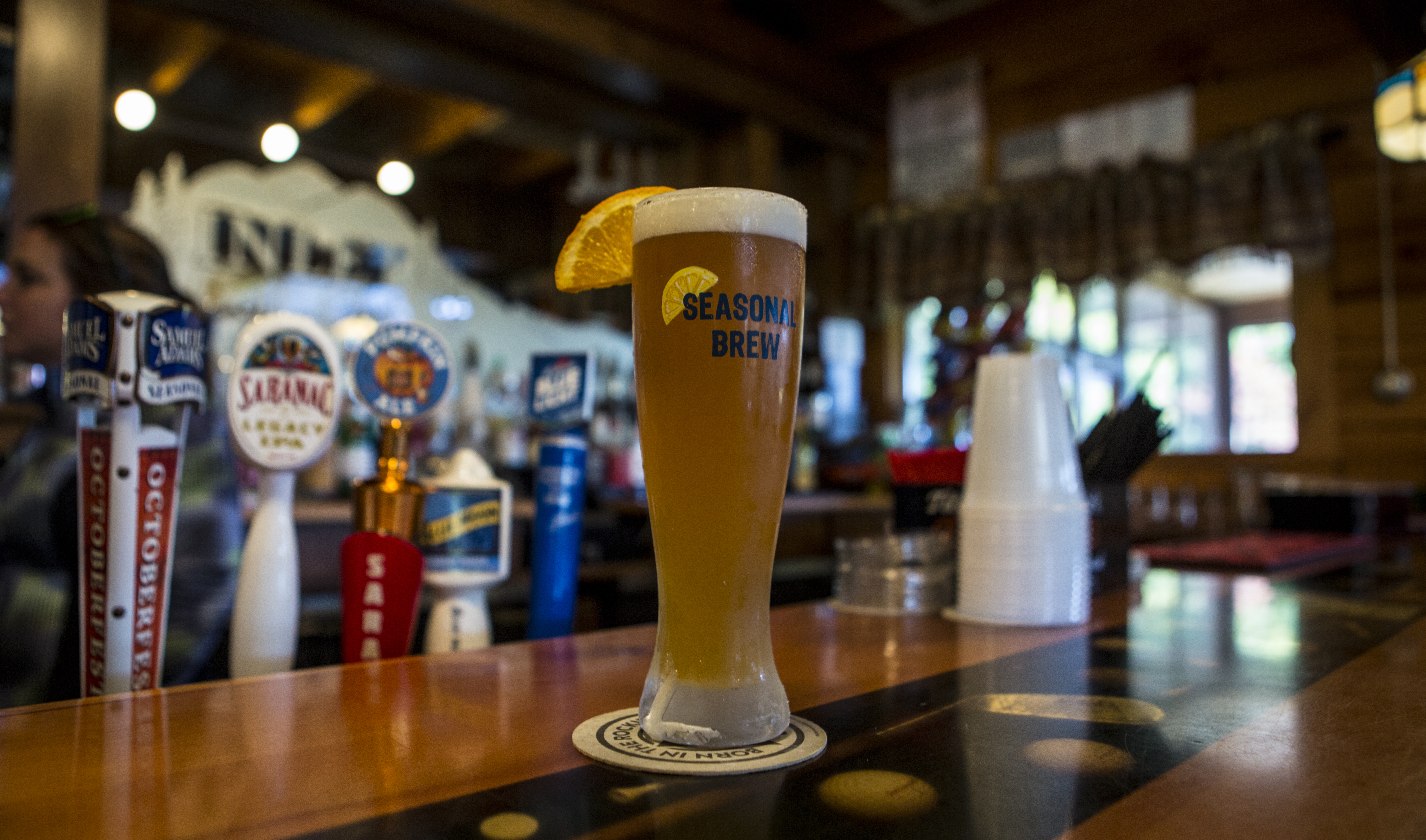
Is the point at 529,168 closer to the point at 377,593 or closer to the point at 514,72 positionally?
the point at 514,72

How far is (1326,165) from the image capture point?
12.9ft

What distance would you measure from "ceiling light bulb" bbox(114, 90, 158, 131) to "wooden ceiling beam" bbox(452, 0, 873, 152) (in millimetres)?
1849

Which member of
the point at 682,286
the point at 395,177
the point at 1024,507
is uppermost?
the point at 395,177

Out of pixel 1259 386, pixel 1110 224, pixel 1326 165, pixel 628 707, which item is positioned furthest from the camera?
pixel 1259 386

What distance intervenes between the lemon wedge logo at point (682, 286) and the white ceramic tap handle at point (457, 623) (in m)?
0.44

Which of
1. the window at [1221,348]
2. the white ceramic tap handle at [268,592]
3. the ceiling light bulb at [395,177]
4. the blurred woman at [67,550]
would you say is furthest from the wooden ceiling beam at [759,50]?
the white ceramic tap handle at [268,592]

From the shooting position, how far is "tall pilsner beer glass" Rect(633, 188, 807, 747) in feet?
1.64

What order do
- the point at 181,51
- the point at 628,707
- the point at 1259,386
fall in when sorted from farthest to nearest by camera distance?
the point at 1259,386, the point at 181,51, the point at 628,707

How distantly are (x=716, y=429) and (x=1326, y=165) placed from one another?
14.5ft

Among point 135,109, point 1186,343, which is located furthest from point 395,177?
point 1186,343

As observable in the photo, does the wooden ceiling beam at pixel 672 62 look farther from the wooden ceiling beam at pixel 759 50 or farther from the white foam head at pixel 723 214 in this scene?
the white foam head at pixel 723 214

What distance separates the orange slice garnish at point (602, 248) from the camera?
60 centimetres

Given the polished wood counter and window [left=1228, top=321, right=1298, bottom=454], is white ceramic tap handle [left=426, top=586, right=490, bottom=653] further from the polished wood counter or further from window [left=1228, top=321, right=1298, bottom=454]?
window [left=1228, top=321, right=1298, bottom=454]

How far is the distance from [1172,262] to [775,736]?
4206 millimetres
